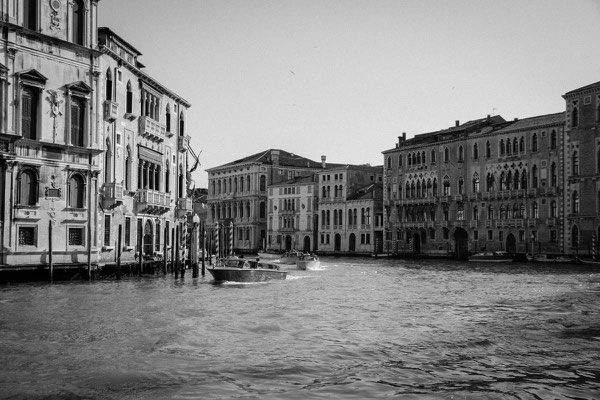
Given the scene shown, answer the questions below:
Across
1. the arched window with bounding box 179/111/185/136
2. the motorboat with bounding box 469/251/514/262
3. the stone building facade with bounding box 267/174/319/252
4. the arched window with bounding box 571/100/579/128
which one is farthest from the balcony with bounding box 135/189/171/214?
the stone building facade with bounding box 267/174/319/252

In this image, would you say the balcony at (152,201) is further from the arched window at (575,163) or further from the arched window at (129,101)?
the arched window at (575,163)

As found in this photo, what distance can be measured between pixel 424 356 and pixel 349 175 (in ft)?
193

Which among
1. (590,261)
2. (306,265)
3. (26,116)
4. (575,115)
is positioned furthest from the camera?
(575,115)

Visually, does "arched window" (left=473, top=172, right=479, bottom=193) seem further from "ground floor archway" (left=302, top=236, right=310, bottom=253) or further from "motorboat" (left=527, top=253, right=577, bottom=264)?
"ground floor archway" (left=302, top=236, right=310, bottom=253)

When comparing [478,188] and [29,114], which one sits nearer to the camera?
[29,114]

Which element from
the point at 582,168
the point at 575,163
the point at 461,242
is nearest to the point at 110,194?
the point at 582,168

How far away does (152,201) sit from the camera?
3080cm

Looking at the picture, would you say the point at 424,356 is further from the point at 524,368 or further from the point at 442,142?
the point at 442,142

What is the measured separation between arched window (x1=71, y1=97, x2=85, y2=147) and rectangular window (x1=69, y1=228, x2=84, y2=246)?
9.36 feet

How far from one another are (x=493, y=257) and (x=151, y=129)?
28.0 meters

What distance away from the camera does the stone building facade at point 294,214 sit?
242 feet

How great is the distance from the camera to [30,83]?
22.8m

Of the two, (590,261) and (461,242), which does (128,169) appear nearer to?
(590,261)

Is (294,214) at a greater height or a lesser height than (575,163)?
lesser
